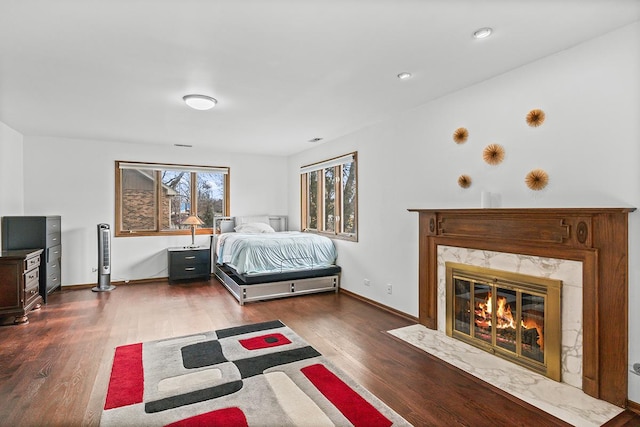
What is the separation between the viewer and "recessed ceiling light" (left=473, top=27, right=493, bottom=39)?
7.34 feet

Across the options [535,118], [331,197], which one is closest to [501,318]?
[535,118]

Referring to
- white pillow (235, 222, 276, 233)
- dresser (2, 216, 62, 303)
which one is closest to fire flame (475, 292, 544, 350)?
white pillow (235, 222, 276, 233)

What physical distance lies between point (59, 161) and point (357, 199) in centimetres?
483

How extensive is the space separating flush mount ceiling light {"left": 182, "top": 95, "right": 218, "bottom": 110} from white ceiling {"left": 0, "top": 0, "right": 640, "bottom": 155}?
0.09 m

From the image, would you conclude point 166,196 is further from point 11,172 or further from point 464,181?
point 464,181

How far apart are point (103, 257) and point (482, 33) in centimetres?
582

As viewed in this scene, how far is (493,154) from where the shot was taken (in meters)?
3.05

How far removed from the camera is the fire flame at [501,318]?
2666mm

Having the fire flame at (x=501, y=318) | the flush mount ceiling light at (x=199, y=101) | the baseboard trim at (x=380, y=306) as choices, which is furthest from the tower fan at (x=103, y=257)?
the fire flame at (x=501, y=318)

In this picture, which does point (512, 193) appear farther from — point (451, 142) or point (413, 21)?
point (413, 21)

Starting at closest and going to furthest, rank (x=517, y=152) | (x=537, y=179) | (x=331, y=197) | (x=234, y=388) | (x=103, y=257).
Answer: (x=234, y=388) < (x=537, y=179) < (x=517, y=152) < (x=103, y=257) < (x=331, y=197)

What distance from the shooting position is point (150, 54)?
2555 millimetres

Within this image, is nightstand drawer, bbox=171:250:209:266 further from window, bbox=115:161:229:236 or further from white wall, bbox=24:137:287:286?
window, bbox=115:161:229:236

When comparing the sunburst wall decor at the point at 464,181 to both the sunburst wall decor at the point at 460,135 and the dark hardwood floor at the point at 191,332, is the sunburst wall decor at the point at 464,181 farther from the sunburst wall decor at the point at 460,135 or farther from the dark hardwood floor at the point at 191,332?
the dark hardwood floor at the point at 191,332
